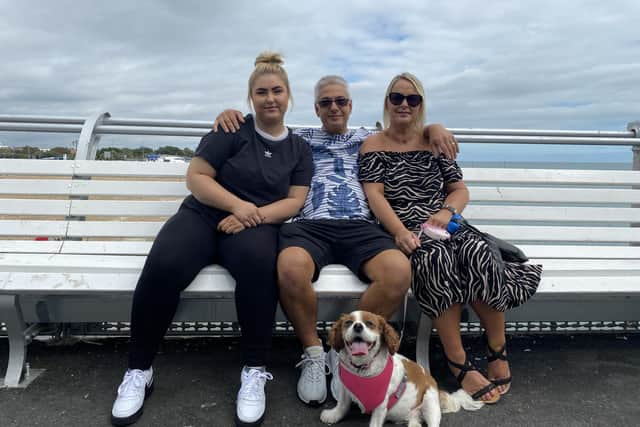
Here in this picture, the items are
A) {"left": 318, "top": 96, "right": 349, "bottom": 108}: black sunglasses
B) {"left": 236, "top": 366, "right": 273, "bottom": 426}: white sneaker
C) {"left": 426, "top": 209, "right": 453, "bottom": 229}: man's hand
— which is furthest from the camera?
{"left": 318, "top": 96, "right": 349, "bottom": 108}: black sunglasses

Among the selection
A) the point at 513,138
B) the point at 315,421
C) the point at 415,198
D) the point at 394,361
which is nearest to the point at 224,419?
the point at 315,421

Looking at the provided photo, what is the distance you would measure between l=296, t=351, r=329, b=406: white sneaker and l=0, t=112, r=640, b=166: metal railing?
5.49 feet

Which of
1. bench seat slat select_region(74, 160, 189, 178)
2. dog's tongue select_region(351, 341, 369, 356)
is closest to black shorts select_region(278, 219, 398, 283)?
dog's tongue select_region(351, 341, 369, 356)

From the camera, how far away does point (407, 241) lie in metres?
2.70

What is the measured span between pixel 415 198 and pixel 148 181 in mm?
1757

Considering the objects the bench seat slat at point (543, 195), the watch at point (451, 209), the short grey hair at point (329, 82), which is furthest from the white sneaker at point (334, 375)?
the short grey hair at point (329, 82)

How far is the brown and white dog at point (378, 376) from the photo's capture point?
7.22ft

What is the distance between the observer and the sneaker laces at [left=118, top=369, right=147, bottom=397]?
2426 millimetres

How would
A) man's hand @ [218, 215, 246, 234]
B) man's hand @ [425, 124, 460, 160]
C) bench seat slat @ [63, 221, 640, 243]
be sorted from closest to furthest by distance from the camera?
man's hand @ [218, 215, 246, 234] → man's hand @ [425, 124, 460, 160] → bench seat slat @ [63, 221, 640, 243]

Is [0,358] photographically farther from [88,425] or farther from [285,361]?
[285,361]

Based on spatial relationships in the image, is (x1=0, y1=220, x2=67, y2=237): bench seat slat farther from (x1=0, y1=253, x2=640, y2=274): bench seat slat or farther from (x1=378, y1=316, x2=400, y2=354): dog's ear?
(x1=378, y1=316, x2=400, y2=354): dog's ear

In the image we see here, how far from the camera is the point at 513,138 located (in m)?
3.74

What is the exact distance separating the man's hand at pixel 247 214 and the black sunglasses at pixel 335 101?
2.96ft

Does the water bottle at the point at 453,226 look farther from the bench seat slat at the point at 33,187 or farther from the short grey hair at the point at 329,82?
the bench seat slat at the point at 33,187
